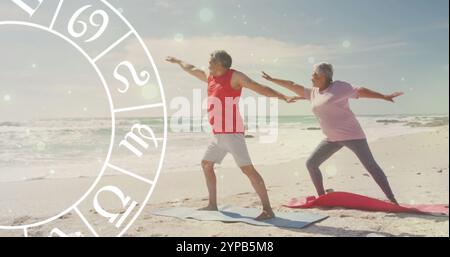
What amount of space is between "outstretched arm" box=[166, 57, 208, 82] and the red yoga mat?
6.31 ft

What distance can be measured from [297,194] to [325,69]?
2.19 meters

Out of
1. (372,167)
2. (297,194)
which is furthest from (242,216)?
(297,194)

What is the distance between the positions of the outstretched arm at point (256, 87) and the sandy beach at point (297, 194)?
4.40 feet

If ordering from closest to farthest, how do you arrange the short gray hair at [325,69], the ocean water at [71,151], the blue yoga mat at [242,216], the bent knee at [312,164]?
the blue yoga mat at [242,216] → the short gray hair at [325,69] → the bent knee at [312,164] → the ocean water at [71,151]

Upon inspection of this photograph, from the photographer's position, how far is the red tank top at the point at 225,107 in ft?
17.0

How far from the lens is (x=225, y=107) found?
17.0 feet

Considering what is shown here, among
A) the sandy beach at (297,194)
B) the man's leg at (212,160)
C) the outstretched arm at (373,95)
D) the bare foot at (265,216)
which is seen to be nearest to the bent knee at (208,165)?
the man's leg at (212,160)

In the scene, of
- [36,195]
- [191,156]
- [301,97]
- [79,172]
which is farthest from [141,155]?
[301,97]

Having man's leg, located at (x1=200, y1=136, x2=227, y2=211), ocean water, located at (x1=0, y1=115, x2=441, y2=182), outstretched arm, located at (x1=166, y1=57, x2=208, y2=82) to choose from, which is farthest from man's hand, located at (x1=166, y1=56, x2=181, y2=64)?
ocean water, located at (x1=0, y1=115, x2=441, y2=182)

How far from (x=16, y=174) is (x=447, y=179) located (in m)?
8.22

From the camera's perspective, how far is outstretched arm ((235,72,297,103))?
16.1 ft

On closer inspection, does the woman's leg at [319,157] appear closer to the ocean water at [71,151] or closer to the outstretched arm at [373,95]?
the outstretched arm at [373,95]

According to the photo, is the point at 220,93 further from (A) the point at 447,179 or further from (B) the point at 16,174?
(B) the point at 16,174

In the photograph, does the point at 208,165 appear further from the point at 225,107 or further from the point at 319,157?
the point at 319,157
